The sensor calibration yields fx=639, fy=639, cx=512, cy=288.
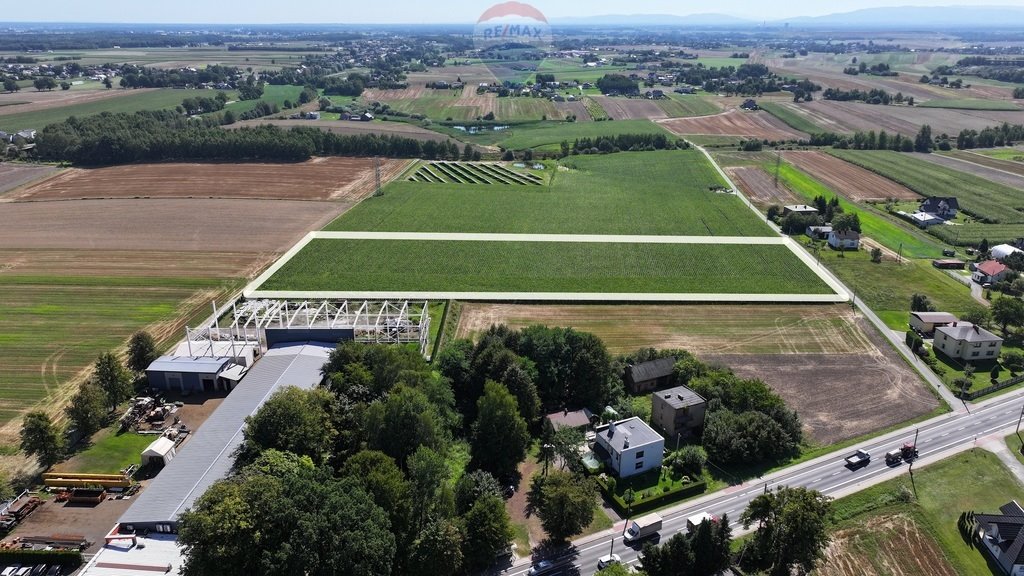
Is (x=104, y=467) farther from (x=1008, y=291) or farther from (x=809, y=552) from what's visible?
(x=1008, y=291)

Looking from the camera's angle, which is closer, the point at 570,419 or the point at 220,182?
the point at 570,419

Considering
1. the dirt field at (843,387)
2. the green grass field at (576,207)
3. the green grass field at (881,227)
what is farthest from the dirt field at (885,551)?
the green grass field at (881,227)

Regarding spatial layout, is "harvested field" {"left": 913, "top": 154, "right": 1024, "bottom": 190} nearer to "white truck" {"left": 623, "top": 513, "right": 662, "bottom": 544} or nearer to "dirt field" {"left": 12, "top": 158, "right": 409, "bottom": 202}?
"dirt field" {"left": 12, "top": 158, "right": 409, "bottom": 202}

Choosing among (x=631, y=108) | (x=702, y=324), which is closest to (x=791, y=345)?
(x=702, y=324)

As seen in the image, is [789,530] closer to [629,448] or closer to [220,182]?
[629,448]

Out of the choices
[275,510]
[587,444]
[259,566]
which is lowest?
[587,444]

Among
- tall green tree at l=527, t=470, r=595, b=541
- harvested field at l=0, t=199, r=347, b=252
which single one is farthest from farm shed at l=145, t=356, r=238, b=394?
harvested field at l=0, t=199, r=347, b=252

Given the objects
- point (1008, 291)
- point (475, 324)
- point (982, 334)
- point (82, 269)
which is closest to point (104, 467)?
point (475, 324)
